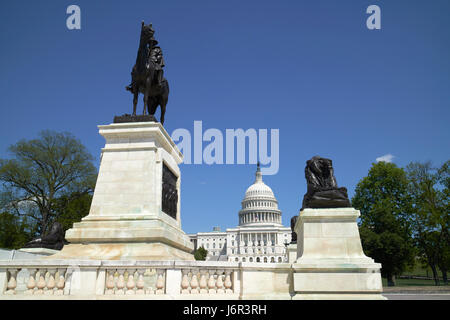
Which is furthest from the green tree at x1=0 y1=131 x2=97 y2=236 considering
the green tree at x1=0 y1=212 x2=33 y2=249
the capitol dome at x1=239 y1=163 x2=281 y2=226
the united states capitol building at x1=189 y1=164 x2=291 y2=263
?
the capitol dome at x1=239 y1=163 x2=281 y2=226

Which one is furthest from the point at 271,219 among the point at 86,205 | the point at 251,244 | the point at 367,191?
the point at 86,205

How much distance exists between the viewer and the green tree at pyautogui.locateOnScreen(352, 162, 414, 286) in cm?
4459

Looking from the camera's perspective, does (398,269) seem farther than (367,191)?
No

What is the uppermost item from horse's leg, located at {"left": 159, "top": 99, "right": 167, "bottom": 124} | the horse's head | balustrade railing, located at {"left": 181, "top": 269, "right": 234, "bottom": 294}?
the horse's head

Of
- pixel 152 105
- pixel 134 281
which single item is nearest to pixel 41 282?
pixel 134 281

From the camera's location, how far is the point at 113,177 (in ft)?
40.2

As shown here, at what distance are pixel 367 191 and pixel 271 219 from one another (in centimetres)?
11594

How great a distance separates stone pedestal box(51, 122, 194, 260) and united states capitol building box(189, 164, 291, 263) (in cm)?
14350

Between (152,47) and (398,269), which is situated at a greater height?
(152,47)

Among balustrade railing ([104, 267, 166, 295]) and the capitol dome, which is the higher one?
the capitol dome

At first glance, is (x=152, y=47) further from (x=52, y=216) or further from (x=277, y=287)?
(x=52, y=216)

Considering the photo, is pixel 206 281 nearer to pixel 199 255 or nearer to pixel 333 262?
pixel 333 262

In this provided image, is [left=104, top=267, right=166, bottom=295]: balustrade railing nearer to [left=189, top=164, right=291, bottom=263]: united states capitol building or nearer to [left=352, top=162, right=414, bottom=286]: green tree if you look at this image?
[left=352, top=162, right=414, bottom=286]: green tree

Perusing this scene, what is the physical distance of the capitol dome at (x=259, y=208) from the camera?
16350 centimetres
